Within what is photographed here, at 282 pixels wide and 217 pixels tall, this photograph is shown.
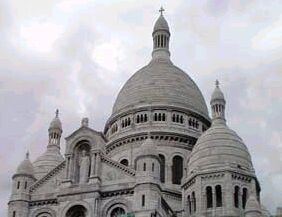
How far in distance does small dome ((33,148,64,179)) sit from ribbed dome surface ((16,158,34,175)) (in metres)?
9.76

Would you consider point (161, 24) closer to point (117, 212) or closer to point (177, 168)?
point (177, 168)

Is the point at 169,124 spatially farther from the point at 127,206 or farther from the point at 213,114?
the point at 127,206

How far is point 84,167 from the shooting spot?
5106 cm

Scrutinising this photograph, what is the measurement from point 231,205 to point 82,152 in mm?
11390

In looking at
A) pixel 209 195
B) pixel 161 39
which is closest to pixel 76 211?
pixel 209 195

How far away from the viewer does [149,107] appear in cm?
6556

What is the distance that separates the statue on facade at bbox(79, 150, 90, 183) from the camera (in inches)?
1991

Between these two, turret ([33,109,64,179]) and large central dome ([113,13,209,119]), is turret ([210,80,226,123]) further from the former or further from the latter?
turret ([33,109,64,179])

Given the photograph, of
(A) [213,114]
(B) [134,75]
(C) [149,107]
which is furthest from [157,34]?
(A) [213,114]

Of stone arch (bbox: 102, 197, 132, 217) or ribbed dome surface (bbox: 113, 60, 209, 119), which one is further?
ribbed dome surface (bbox: 113, 60, 209, 119)

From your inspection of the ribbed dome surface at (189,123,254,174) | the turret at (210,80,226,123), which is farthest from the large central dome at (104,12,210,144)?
the ribbed dome surface at (189,123,254,174)

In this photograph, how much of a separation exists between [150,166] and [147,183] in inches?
55.1

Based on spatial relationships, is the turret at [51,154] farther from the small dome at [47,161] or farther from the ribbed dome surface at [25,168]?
the ribbed dome surface at [25,168]

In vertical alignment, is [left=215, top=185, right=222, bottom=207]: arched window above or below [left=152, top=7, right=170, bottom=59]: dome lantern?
below
